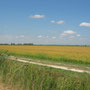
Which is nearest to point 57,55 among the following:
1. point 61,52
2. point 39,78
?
point 61,52

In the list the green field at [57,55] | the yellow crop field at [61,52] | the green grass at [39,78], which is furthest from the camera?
the yellow crop field at [61,52]

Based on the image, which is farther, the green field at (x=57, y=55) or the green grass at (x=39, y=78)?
the green field at (x=57, y=55)

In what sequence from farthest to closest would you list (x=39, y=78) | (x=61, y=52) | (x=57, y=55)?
1. (x=61, y=52)
2. (x=57, y=55)
3. (x=39, y=78)

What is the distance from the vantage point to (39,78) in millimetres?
5672

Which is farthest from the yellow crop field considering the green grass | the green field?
the green grass

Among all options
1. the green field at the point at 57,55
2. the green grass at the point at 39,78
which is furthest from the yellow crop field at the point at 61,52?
the green grass at the point at 39,78

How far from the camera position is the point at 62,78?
5098mm

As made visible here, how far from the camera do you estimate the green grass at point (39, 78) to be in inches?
196

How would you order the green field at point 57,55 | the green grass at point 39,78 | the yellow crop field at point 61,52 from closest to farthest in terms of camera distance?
the green grass at point 39,78 → the green field at point 57,55 → the yellow crop field at point 61,52

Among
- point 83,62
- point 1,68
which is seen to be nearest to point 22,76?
point 1,68

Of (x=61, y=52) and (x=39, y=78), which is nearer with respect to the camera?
(x=39, y=78)

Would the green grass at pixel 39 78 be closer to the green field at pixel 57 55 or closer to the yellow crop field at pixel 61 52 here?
the green field at pixel 57 55

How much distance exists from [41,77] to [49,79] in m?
0.36

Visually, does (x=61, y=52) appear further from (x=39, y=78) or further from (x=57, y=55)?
(x=39, y=78)
